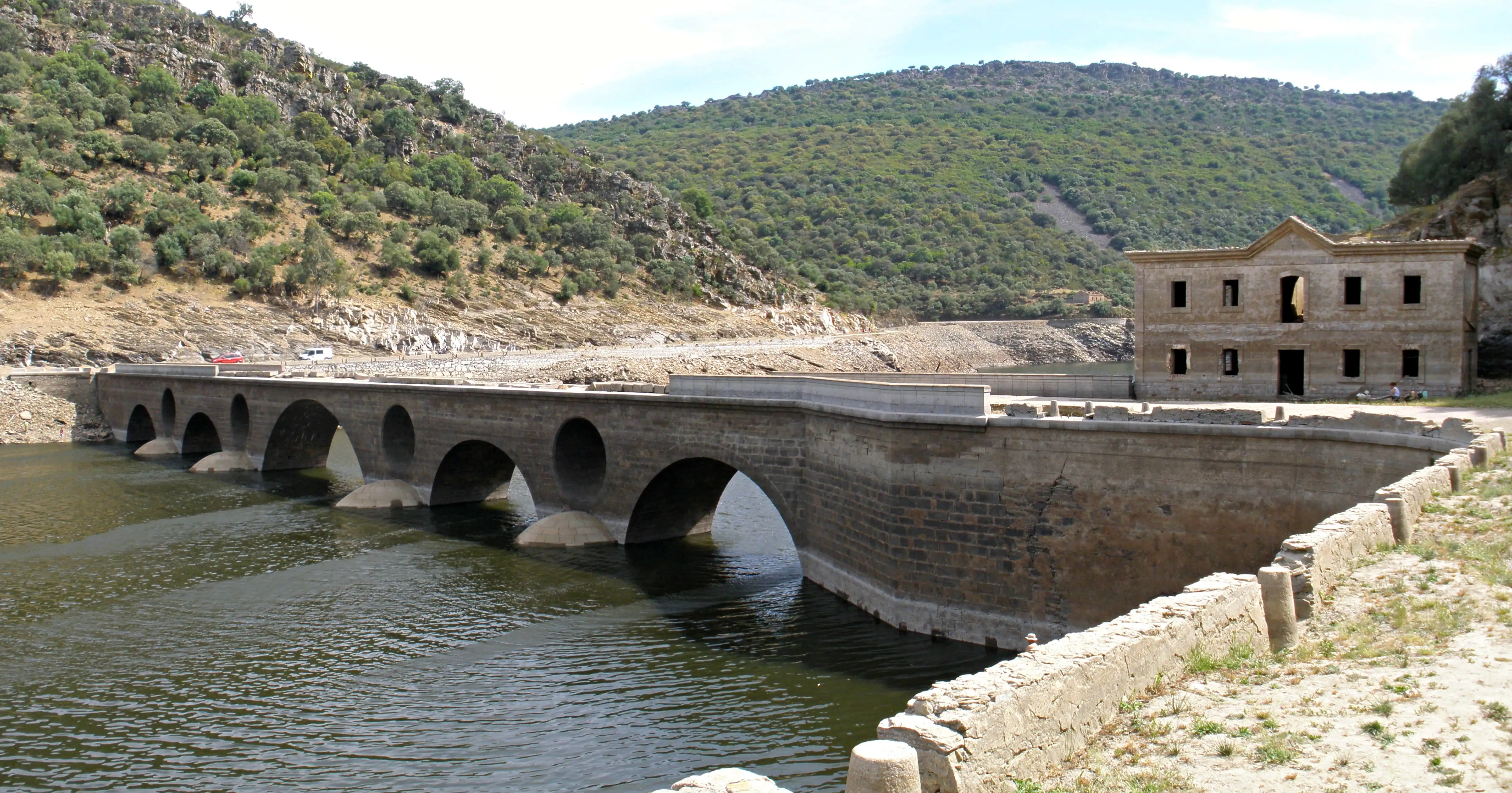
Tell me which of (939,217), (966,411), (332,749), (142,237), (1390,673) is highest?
(939,217)

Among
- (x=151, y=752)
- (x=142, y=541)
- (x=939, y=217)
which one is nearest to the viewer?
(x=151, y=752)

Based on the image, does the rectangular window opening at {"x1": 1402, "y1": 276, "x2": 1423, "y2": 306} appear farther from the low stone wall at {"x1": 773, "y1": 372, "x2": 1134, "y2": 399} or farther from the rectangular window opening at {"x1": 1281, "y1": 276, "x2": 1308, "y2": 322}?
the low stone wall at {"x1": 773, "y1": 372, "x2": 1134, "y2": 399}

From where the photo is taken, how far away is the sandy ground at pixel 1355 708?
6031 mm

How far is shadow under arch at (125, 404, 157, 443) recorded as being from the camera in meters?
48.8

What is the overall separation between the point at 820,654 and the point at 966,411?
4.84 metres

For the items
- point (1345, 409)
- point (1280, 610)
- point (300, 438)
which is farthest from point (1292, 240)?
point (300, 438)

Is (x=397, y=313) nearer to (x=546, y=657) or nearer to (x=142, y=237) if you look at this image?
(x=142, y=237)

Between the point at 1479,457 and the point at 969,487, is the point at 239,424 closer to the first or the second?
the point at 969,487

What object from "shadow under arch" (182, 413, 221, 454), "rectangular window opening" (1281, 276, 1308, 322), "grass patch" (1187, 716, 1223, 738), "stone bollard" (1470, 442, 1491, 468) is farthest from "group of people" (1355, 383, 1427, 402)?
"shadow under arch" (182, 413, 221, 454)

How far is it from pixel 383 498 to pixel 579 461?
8003 millimetres

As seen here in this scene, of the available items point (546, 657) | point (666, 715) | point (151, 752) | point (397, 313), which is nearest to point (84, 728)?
point (151, 752)

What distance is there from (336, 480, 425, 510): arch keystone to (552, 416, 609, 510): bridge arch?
7.07 m

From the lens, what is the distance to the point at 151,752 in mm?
13492

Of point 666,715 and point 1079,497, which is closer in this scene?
point 666,715
